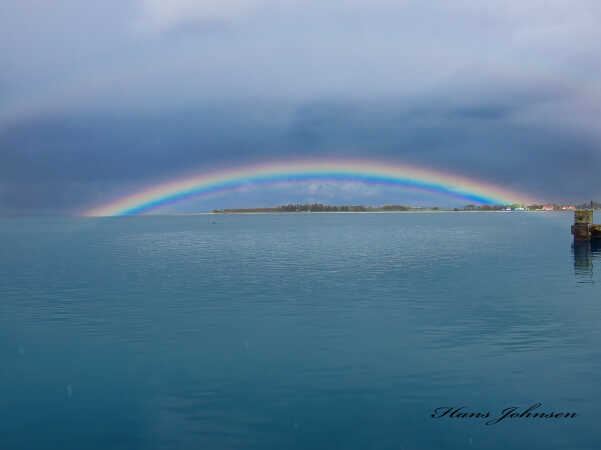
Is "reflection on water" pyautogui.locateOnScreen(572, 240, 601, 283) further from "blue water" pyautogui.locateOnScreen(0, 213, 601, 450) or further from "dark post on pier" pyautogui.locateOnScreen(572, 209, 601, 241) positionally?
"blue water" pyautogui.locateOnScreen(0, 213, 601, 450)

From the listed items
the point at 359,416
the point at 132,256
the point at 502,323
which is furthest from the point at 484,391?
the point at 132,256

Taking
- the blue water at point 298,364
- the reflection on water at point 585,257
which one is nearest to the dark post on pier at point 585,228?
the reflection on water at point 585,257

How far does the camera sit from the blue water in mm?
18094

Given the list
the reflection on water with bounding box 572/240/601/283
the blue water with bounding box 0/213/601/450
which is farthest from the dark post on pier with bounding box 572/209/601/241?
the blue water with bounding box 0/213/601/450

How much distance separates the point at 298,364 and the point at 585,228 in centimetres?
9116

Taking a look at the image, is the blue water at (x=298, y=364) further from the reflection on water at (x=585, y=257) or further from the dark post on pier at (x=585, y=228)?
the dark post on pier at (x=585, y=228)

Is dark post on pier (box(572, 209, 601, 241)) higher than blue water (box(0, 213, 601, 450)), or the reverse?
dark post on pier (box(572, 209, 601, 241))

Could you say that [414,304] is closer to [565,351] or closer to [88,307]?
[565,351]

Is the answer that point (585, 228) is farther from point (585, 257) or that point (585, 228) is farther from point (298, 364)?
point (298, 364)

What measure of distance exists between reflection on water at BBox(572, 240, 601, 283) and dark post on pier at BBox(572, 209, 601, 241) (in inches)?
40.7

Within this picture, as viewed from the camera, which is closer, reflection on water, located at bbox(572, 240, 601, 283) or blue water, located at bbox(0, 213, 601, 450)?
blue water, located at bbox(0, 213, 601, 450)

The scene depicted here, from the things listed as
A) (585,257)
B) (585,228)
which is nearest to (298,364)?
(585,257)

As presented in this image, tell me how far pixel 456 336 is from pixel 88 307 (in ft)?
89.3

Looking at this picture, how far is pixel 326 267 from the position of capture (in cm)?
6875
